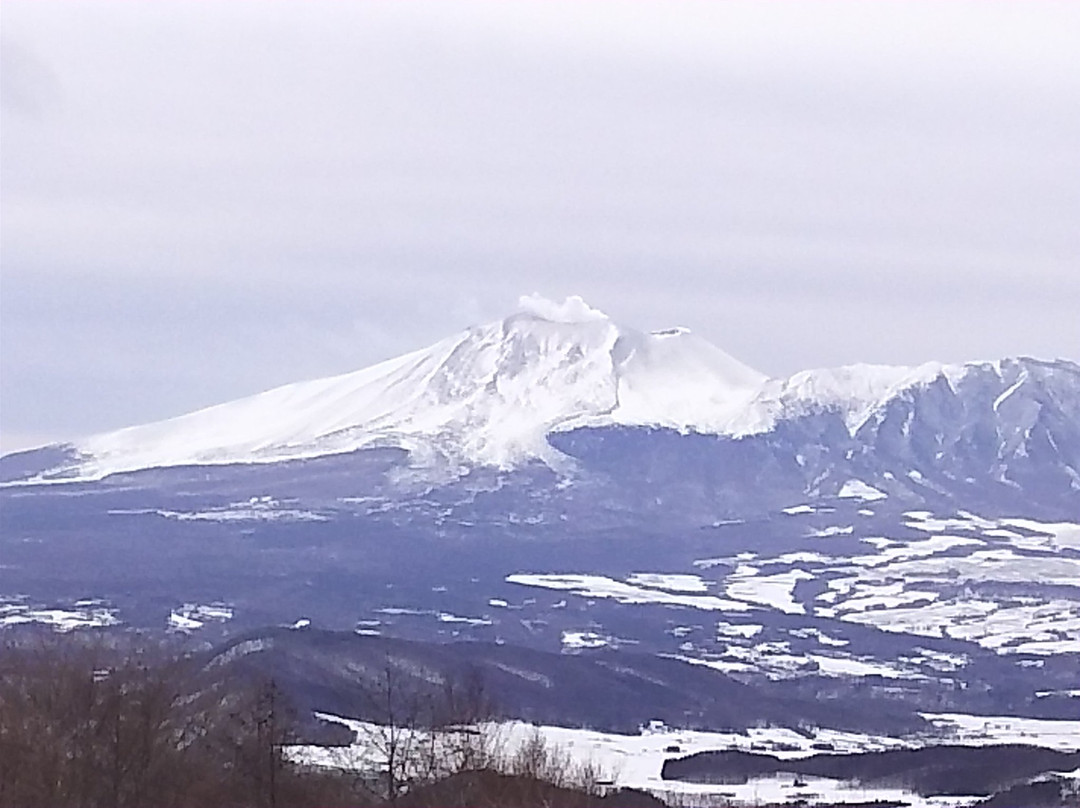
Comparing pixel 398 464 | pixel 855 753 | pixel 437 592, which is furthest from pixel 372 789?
pixel 398 464

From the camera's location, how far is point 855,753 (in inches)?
2889

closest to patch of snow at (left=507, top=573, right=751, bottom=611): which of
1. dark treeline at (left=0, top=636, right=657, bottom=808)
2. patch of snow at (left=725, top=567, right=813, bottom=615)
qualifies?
patch of snow at (left=725, top=567, right=813, bottom=615)

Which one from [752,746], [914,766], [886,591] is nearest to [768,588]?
[886,591]

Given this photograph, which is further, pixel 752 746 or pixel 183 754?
pixel 752 746

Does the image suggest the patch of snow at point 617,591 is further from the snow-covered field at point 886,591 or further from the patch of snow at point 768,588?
the patch of snow at point 768,588

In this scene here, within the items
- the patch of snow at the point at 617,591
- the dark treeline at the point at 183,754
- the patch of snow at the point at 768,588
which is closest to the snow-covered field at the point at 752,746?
the dark treeline at the point at 183,754

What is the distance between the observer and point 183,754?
107 feet

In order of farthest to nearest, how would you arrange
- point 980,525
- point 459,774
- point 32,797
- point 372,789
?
point 980,525
point 372,789
point 459,774
point 32,797

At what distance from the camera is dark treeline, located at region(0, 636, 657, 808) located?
27.0 meters

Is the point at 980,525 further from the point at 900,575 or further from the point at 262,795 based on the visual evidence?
the point at 262,795

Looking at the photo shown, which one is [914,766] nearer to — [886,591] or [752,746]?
[752,746]

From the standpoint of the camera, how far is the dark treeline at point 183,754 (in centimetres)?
2703

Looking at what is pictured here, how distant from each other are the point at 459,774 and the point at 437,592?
4697 inches

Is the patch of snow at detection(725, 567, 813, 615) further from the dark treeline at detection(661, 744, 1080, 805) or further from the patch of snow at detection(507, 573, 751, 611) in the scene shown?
the dark treeline at detection(661, 744, 1080, 805)
